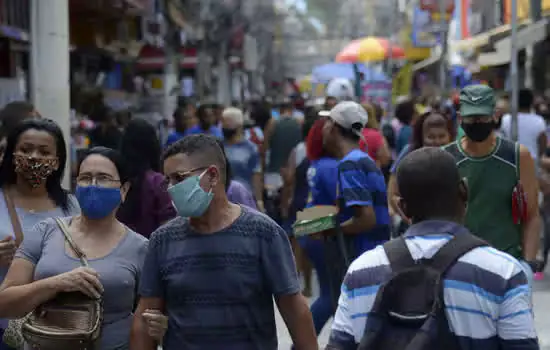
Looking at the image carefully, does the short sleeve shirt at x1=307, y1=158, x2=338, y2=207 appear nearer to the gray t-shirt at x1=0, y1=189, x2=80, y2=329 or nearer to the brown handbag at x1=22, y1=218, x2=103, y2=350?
the gray t-shirt at x1=0, y1=189, x2=80, y2=329

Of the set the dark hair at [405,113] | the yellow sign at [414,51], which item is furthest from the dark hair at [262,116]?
the yellow sign at [414,51]

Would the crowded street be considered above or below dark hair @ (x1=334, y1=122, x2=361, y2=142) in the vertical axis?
below

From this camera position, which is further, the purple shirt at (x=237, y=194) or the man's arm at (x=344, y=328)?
the purple shirt at (x=237, y=194)

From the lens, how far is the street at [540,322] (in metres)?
9.96

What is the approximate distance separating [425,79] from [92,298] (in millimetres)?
53427

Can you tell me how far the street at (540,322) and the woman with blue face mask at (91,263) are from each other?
4.70 m

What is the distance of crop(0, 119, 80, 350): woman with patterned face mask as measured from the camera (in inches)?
235

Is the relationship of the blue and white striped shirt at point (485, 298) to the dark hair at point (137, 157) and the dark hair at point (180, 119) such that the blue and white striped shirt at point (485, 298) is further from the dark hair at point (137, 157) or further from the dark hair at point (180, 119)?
the dark hair at point (180, 119)

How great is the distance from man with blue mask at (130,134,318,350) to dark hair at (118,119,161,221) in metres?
2.88

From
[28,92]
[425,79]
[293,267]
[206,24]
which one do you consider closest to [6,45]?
[28,92]

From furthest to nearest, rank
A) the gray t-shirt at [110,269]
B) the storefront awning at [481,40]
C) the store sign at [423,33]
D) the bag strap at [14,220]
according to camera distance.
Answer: the store sign at [423,33], the storefront awning at [481,40], the bag strap at [14,220], the gray t-shirt at [110,269]

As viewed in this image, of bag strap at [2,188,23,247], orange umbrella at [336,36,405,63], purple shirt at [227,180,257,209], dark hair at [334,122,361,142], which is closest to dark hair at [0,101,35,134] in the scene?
purple shirt at [227,180,257,209]

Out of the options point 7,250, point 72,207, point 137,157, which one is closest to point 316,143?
point 137,157

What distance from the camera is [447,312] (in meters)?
3.82
